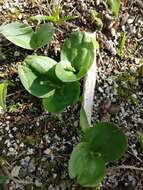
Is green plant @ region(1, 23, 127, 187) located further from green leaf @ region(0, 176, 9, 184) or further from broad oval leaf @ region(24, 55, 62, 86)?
green leaf @ region(0, 176, 9, 184)

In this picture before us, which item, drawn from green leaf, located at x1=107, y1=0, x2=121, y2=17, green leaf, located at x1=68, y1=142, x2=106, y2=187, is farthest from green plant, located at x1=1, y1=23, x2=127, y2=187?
green leaf, located at x1=107, y1=0, x2=121, y2=17

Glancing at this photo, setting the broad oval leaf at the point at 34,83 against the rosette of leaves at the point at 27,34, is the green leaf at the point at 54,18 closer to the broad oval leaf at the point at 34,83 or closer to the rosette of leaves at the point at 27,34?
the rosette of leaves at the point at 27,34

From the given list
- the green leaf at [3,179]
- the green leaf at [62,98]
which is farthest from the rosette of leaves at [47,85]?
the green leaf at [3,179]

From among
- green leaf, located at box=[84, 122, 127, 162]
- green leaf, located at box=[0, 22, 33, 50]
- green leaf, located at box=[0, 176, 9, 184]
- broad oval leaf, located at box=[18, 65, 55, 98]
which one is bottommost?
Answer: green leaf, located at box=[0, 176, 9, 184]

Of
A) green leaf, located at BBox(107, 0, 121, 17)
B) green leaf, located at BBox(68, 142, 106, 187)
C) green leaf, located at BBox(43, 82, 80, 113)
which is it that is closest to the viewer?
green leaf, located at BBox(68, 142, 106, 187)

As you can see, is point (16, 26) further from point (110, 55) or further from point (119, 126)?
point (119, 126)

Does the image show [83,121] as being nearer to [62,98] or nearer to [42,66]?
[62,98]
